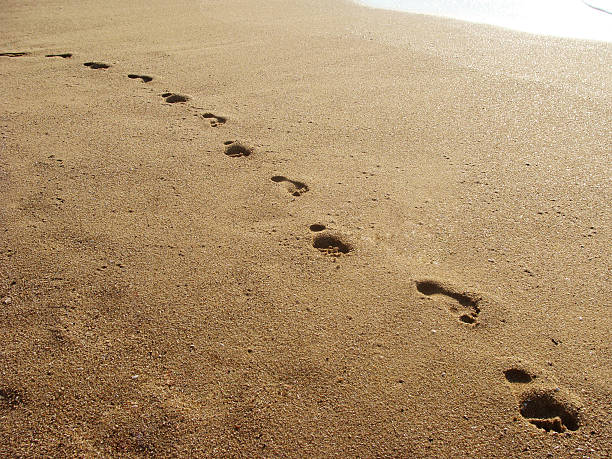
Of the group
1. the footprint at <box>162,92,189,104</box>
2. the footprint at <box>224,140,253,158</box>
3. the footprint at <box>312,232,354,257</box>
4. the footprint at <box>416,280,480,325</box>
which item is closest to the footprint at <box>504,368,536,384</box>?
the footprint at <box>416,280,480,325</box>

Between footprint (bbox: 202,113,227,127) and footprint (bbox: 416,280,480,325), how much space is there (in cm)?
164

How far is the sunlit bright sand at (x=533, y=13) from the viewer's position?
16.1 ft

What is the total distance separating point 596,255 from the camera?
2186 mm

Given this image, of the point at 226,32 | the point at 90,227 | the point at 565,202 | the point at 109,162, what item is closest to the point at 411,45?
the point at 226,32

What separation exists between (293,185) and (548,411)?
4.78 feet

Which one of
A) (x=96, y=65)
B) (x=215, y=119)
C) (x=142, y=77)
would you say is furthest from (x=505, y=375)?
(x=96, y=65)

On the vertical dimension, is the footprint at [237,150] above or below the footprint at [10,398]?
above

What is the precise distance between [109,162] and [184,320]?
Result: 1230mm

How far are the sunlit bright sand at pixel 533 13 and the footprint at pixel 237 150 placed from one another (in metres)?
3.20

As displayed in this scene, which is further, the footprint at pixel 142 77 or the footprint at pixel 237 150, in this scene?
the footprint at pixel 142 77

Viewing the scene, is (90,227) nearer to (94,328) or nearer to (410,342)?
(94,328)

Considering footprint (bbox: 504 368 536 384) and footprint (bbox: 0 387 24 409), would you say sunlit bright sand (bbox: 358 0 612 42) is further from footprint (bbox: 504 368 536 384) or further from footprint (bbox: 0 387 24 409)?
footprint (bbox: 0 387 24 409)

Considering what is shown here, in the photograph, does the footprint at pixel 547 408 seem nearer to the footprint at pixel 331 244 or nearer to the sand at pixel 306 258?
the sand at pixel 306 258

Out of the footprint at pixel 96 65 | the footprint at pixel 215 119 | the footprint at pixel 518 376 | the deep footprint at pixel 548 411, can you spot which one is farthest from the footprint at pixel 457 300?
the footprint at pixel 96 65
